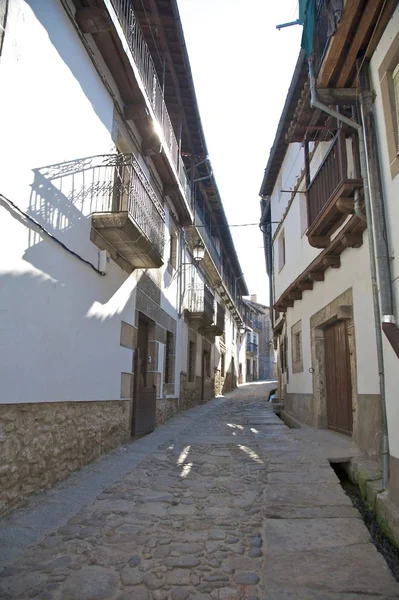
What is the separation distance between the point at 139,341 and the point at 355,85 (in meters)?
5.32

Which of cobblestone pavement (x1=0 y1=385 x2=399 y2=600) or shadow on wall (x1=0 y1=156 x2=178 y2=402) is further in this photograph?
shadow on wall (x1=0 y1=156 x2=178 y2=402)

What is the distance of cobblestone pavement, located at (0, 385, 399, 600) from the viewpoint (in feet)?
7.70

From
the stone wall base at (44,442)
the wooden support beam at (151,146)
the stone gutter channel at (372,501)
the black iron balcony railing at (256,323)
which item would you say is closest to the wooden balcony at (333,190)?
the wooden support beam at (151,146)

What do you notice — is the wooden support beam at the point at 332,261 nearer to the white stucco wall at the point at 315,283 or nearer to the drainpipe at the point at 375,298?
the white stucco wall at the point at 315,283

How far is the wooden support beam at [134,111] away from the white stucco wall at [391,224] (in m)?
3.61

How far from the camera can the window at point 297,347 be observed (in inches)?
372

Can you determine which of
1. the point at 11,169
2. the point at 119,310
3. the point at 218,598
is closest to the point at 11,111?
the point at 11,169

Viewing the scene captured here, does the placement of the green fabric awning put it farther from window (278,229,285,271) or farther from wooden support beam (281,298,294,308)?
window (278,229,285,271)

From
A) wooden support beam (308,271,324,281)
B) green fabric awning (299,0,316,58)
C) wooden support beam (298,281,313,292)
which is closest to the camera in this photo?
green fabric awning (299,0,316,58)

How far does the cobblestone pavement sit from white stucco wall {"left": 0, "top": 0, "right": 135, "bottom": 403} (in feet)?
4.16

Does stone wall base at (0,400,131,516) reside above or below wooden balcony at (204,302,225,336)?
below

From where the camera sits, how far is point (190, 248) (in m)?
12.4

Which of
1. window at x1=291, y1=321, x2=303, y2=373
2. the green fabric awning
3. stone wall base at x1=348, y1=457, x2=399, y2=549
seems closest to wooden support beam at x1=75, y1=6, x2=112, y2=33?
the green fabric awning

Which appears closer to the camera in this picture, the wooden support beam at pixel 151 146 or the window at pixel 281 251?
the wooden support beam at pixel 151 146
